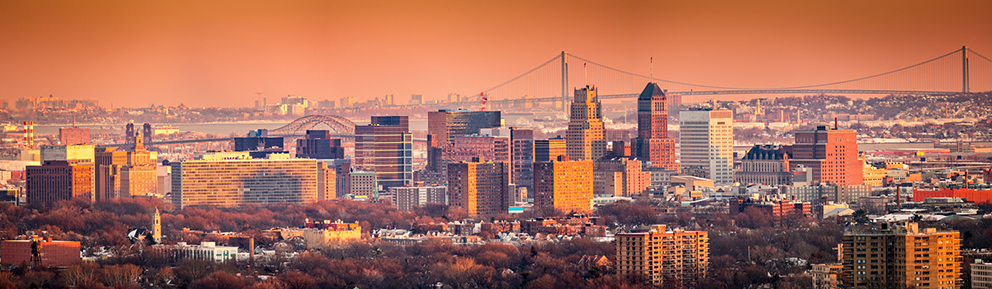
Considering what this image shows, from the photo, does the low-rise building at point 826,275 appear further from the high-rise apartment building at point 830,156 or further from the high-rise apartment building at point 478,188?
the high-rise apartment building at point 830,156

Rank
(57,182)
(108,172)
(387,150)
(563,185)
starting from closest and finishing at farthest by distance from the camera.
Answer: (563,185)
(57,182)
(108,172)
(387,150)

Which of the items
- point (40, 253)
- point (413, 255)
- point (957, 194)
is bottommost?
point (413, 255)

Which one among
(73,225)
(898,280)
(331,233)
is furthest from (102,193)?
(898,280)

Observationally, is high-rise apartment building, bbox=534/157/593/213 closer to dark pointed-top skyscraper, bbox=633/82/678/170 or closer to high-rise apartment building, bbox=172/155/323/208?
high-rise apartment building, bbox=172/155/323/208

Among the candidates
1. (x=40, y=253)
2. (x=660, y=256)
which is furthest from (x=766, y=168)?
(x=660, y=256)

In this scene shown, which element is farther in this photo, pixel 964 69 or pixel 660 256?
pixel 964 69

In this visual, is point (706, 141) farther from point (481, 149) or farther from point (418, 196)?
point (418, 196)

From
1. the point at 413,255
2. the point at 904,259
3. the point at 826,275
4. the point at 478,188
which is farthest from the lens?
the point at 478,188
